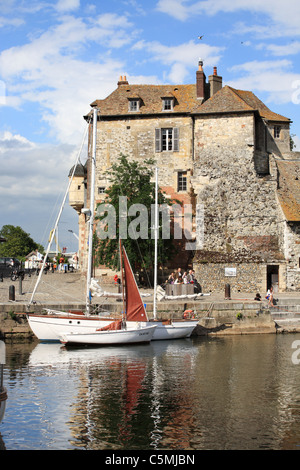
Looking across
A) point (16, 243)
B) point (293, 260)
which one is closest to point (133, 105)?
point (293, 260)

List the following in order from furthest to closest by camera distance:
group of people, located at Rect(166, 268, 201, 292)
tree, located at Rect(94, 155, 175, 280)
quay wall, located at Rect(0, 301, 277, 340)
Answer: tree, located at Rect(94, 155, 175, 280) → group of people, located at Rect(166, 268, 201, 292) → quay wall, located at Rect(0, 301, 277, 340)

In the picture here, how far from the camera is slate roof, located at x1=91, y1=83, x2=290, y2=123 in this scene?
4081 cm

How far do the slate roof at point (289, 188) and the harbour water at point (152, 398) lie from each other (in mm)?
13900

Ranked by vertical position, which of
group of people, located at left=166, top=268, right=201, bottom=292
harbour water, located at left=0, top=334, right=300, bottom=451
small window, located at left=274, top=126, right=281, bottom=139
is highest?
small window, located at left=274, top=126, right=281, bottom=139

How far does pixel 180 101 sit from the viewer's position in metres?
43.1

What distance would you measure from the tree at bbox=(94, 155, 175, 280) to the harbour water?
1100 centimetres

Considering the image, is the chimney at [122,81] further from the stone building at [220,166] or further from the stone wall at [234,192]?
the stone wall at [234,192]

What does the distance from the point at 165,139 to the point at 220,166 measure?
4.96 meters

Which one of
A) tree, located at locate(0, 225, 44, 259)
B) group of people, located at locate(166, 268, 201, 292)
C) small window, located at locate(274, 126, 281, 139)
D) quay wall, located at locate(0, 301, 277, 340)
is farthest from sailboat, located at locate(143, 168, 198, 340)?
tree, located at locate(0, 225, 44, 259)

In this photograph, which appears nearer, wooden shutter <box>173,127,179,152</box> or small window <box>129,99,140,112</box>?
wooden shutter <box>173,127,179,152</box>

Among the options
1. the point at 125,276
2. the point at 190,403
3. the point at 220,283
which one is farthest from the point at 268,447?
the point at 220,283

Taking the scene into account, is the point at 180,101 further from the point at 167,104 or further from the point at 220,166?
the point at 220,166

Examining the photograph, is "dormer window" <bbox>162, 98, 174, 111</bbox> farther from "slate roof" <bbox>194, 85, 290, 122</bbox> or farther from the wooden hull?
the wooden hull

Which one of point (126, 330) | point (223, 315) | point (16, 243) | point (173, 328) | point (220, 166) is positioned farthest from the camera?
point (16, 243)
